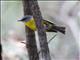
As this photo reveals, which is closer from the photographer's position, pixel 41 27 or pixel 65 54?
pixel 41 27

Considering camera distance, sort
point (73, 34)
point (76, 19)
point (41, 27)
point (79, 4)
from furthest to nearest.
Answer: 1. point (79, 4)
2. point (76, 19)
3. point (73, 34)
4. point (41, 27)

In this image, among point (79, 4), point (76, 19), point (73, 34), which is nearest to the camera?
point (73, 34)

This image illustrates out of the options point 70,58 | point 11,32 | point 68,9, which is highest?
point 68,9

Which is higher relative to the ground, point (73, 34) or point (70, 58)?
point (73, 34)

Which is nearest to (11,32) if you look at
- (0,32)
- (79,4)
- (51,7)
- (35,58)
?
(0,32)

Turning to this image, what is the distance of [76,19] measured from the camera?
5.98ft

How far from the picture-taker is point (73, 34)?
5.55ft

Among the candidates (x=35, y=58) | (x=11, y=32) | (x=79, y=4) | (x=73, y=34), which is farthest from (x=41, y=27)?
(x=79, y=4)

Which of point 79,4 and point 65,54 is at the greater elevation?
point 79,4

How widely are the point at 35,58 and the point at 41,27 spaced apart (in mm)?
104

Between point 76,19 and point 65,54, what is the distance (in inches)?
9.8

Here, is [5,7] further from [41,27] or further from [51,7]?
[41,27]

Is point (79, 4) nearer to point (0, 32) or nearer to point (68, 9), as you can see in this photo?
point (68, 9)

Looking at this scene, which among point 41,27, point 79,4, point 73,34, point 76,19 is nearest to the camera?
point 41,27
